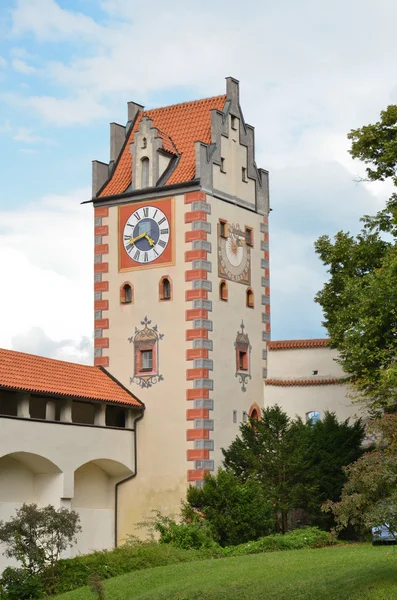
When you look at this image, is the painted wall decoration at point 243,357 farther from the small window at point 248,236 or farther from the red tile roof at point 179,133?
the red tile roof at point 179,133

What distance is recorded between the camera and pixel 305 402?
4775cm

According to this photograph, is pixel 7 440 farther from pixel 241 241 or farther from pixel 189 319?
pixel 241 241

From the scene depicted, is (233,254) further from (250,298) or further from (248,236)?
(250,298)

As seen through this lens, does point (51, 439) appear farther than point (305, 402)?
No

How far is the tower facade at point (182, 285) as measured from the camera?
148 feet

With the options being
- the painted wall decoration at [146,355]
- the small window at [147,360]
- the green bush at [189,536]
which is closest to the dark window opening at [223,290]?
the painted wall decoration at [146,355]

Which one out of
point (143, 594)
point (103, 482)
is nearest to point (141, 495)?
point (103, 482)

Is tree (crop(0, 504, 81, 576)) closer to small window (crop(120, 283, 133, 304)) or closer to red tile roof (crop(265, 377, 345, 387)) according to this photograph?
small window (crop(120, 283, 133, 304))

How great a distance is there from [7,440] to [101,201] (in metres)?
13.2

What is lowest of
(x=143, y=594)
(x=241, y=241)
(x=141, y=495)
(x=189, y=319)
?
(x=143, y=594)

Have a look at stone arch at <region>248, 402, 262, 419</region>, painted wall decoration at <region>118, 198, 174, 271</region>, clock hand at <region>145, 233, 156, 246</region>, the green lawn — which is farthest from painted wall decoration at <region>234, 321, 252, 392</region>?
the green lawn

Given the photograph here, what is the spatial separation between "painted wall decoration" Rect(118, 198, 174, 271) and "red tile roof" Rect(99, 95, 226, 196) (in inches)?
42.6

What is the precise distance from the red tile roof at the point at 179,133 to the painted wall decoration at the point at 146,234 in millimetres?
1082

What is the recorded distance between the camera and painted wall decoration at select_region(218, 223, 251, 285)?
4684cm
